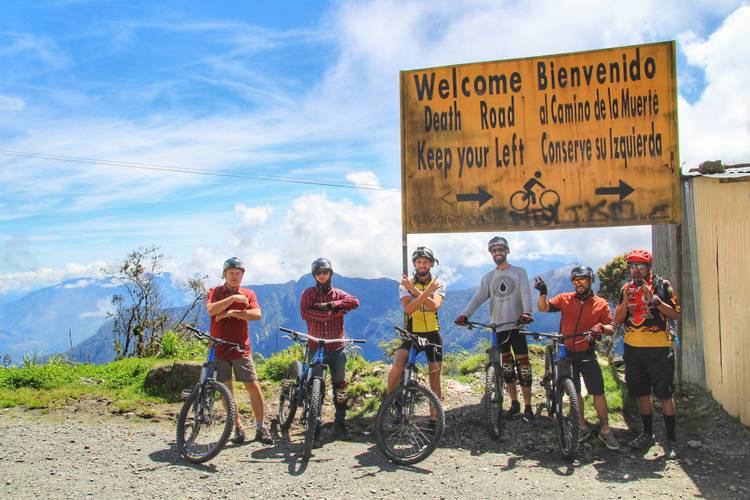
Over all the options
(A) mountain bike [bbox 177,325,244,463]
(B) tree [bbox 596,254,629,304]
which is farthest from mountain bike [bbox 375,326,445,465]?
(B) tree [bbox 596,254,629,304]

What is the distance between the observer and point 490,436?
22.7ft

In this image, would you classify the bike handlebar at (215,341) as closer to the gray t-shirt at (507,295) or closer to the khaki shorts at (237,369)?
the khaki shorts at (237,369)

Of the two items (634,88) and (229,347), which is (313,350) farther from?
(634,88)

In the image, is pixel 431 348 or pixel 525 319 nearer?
pixel 431 348

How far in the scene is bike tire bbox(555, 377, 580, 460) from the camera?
6.14 metres

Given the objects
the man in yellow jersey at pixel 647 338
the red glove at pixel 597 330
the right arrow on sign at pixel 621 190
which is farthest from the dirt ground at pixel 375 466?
the right arrow on sign at pixel 621 190

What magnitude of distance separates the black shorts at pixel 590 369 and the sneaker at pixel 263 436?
3.51 meters

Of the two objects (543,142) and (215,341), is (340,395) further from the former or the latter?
(543,142)

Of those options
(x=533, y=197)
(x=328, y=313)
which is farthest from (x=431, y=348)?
(x=533, y=197)

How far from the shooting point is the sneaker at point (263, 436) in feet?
22.8

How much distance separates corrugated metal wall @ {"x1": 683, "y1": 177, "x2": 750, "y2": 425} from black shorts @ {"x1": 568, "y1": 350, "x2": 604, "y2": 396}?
189 cm

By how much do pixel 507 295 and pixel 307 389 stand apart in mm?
2588

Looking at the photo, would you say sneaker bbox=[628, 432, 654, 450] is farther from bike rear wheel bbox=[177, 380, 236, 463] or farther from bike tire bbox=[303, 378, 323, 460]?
bike rear wheel bbox=[177, 380, 236, 463]

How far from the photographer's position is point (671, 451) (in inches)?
251
